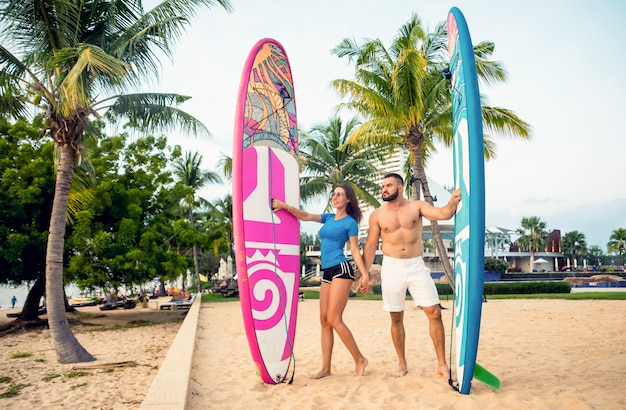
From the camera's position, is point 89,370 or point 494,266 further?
point 494,266

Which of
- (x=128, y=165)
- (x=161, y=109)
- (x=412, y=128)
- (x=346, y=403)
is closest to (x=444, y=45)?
(x=412, y=128)

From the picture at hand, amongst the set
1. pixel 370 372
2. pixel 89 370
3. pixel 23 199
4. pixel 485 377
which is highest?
pixel 23 199

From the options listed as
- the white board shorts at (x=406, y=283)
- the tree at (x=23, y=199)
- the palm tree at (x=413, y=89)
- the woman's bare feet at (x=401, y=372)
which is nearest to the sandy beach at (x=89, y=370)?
the tree at (x=23, y=199)

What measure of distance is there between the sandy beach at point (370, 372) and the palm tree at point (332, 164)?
1067cm

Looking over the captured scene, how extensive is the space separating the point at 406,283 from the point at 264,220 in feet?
4.46

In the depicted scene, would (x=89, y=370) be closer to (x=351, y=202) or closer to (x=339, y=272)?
(x=339, y=272)

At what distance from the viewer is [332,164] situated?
20156mm

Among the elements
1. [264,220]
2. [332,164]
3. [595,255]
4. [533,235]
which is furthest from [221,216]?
[595,255]

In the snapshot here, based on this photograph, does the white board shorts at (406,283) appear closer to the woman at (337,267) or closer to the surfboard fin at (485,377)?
the woman at (337,267)

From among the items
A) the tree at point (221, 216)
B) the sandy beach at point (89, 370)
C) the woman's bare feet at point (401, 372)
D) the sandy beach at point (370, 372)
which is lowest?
the sandy beach at point (89, 370)

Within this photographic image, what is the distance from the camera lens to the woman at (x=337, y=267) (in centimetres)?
395

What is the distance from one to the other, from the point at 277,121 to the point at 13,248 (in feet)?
31.3

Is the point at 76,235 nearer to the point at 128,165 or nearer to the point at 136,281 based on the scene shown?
the point at 136,281

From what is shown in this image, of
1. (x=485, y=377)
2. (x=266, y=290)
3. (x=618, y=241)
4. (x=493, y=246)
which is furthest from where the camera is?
(x=618, y=241)
